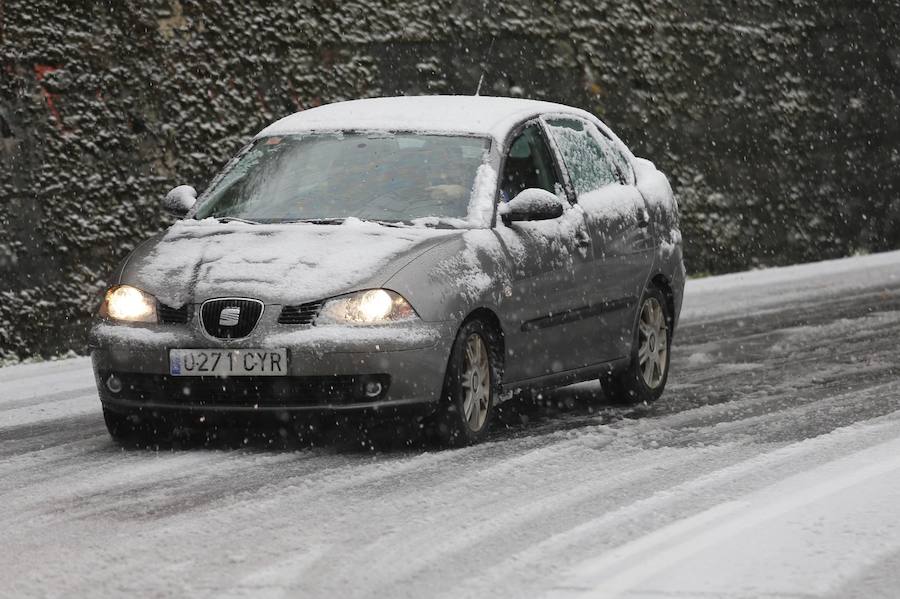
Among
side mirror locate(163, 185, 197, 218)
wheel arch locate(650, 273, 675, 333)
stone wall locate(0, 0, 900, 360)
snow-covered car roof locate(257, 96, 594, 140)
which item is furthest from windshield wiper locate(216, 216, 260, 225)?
stone wall locate(0, 0, 900, 360)

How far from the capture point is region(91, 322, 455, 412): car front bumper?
831cm

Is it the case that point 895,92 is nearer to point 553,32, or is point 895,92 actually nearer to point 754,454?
point 553,32

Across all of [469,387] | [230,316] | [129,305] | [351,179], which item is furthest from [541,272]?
[129,305]

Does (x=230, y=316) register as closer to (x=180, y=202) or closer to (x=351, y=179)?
(x=351, y=179)

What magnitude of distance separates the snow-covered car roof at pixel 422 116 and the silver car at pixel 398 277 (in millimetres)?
17

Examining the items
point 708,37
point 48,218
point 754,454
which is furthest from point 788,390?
point 708,37

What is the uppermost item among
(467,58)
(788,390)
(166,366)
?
(467,58)

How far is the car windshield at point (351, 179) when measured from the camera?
30.4 ft

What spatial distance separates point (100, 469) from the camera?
27.4 feet

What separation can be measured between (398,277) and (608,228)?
209 centimetres

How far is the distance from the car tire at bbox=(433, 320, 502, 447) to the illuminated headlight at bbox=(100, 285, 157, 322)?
4.46 feet

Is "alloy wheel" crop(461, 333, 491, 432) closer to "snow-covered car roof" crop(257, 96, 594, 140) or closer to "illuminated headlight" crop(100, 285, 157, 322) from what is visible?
"snow-covered car roof" crop(257, 96, 594, 140)

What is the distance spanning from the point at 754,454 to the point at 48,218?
5994mm

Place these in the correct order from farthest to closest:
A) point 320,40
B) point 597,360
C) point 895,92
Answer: point 895,92
point 320,40
point 597,360
